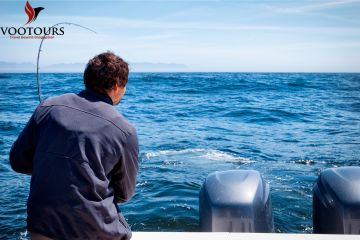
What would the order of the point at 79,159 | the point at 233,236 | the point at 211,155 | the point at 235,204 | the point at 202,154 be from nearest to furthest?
the point at 79,159
the point at 233,236
the point at 235,204
the point at 211,155
the point at 202,154

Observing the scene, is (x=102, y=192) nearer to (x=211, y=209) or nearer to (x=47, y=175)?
(x=47, y=175)

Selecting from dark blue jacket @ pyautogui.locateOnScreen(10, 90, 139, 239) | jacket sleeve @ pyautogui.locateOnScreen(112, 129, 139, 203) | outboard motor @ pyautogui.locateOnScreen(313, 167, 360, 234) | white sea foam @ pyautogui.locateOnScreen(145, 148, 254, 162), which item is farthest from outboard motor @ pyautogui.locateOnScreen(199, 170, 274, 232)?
white sea foam @ pyautogui.locateOnScreen(145, 148, 254, 162)

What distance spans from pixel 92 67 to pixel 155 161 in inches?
270

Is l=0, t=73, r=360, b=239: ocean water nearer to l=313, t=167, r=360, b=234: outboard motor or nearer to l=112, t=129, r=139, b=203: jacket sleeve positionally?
l=313, t=167, r=360, b=234: outboard motor

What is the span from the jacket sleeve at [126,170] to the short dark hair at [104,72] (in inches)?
11.5

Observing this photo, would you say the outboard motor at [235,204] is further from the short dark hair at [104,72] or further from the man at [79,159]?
the short dark hair at [104,72]

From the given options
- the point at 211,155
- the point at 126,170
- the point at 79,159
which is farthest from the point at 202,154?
the point at 79,159

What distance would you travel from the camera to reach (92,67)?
1.88m

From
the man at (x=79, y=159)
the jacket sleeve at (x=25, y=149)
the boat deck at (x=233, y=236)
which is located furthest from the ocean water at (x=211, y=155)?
the man at (x=79, y=159)

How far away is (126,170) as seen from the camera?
1.84 meters

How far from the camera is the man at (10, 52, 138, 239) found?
1.67m

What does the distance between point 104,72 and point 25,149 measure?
1.78 ft

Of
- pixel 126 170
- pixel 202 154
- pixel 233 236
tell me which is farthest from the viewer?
pixel 202 154

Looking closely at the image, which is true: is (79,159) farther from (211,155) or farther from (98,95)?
(211,155)
